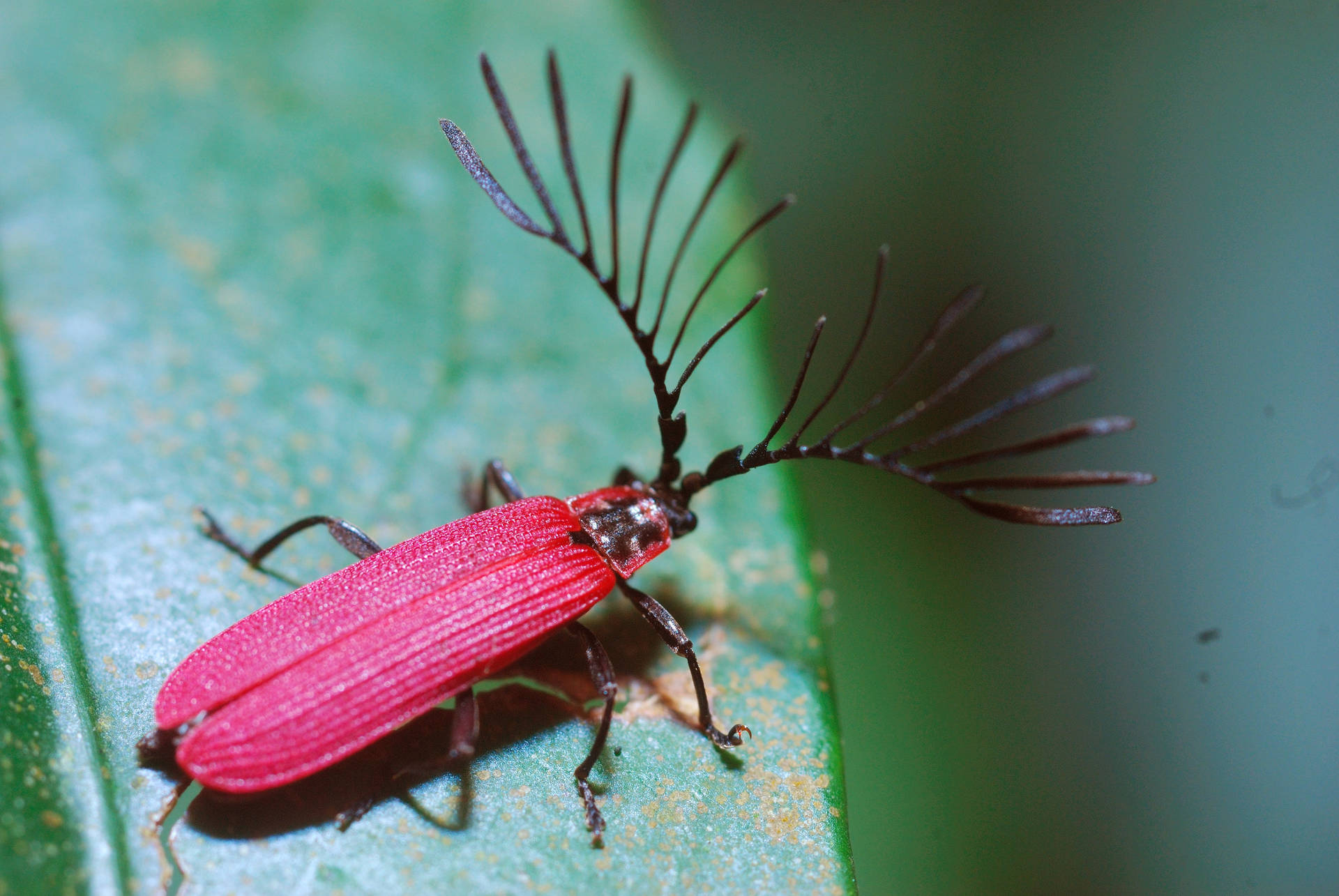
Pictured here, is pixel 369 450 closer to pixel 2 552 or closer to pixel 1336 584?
pixel 2 552

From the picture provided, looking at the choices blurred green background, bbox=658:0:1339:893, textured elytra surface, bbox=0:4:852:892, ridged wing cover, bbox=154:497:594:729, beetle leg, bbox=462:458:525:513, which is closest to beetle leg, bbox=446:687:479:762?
textured elytra surface, bbox=0:4:852:892

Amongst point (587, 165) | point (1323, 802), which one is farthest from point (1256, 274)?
point (587, 165)

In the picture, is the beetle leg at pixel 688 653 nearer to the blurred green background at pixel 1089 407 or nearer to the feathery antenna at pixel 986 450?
the feathery antenna at pixel 986 450

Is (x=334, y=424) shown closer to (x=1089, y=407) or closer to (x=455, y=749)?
(x=455, y=749)

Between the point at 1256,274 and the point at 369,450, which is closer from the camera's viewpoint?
the point at 369,450

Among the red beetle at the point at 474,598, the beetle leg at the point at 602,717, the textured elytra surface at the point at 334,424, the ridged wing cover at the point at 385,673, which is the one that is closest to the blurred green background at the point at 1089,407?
the textured elytra surface at the point at 334,424

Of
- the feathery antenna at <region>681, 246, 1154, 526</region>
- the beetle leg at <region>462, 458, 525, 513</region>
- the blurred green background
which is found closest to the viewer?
the feathery antenna at <region>681, 246, 1154, 526</region>

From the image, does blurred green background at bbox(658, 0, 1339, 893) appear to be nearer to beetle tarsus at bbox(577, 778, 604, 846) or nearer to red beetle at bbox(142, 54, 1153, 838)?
red beetle at bbox(142, 54, 1153, 838)
